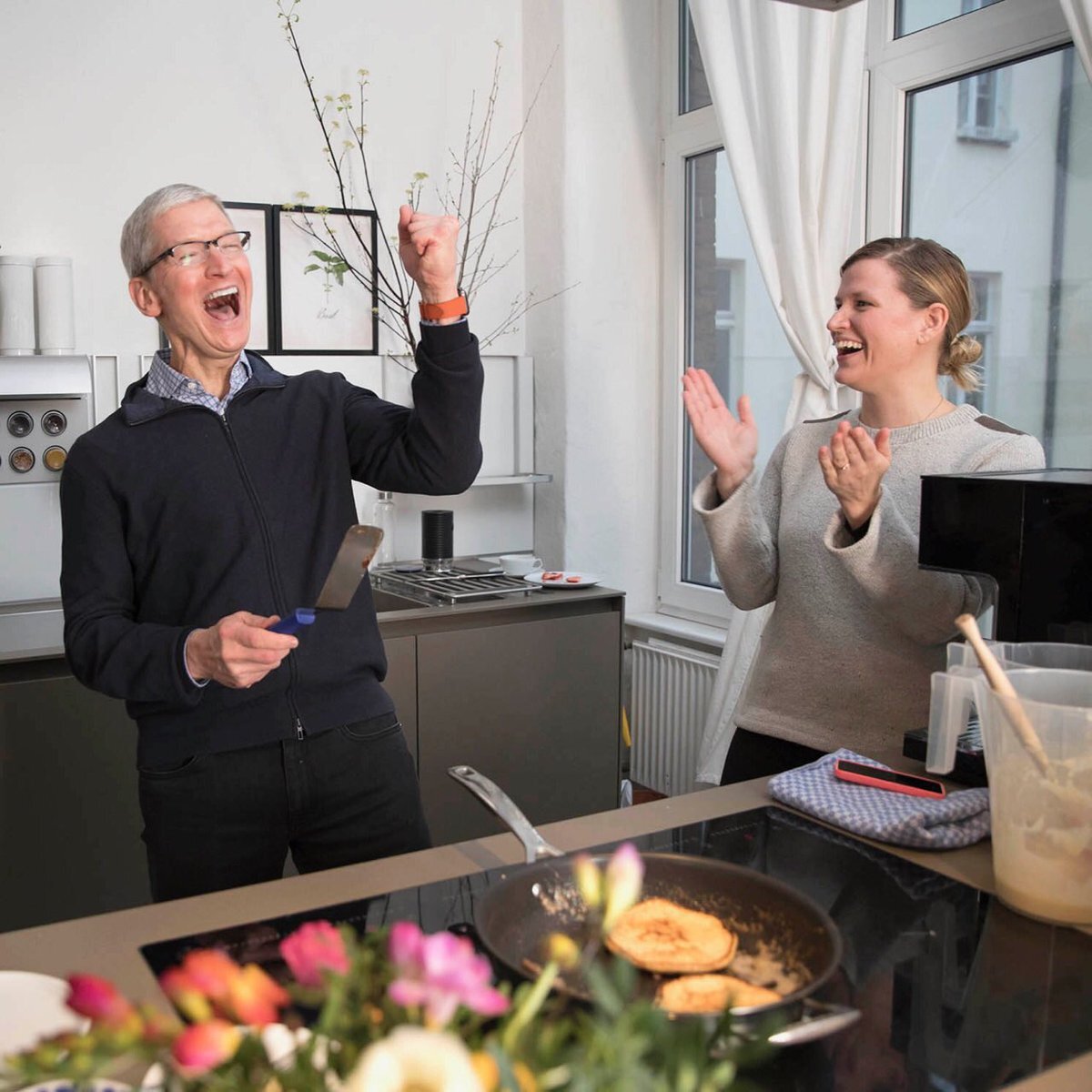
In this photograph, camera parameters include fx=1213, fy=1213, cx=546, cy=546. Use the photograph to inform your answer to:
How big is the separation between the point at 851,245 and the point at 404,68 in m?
1.40

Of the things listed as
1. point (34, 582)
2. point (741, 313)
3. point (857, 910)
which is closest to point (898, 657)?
point (857, 910)

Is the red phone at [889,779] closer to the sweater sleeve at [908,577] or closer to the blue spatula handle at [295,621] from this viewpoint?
the sweater sleeve at [908,577]

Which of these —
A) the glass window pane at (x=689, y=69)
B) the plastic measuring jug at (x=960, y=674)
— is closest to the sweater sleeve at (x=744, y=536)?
the plastic measuring jug at (x=960, y=674)

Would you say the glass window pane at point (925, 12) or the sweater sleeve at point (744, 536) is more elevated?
the glass window pane at point (925, 12)

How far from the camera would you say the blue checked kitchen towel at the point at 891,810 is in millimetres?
1218

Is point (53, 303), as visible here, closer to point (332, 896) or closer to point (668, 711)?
point (668, 711)

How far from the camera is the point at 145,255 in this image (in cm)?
171

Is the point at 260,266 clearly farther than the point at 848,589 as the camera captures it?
Yes

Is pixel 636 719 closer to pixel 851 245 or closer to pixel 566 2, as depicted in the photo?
pixel 851 245

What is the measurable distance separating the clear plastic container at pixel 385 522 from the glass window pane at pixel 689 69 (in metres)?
1.47

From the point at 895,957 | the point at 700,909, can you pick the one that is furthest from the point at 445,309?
the point at 895,957

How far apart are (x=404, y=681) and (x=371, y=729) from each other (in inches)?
46.9

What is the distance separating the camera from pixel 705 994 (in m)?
0.87

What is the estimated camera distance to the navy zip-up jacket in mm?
1604
